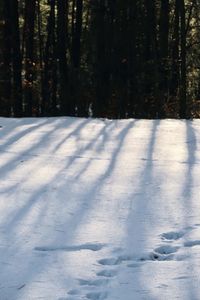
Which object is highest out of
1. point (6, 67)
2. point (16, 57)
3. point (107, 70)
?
point (16, 57)

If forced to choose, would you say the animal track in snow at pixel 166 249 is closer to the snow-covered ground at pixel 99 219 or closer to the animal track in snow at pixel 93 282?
the snow-covered ground at pixel 99 219

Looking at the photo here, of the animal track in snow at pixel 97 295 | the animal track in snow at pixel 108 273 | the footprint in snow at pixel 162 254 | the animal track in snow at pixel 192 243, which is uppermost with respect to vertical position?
the animal track in snow at pixel 192 243

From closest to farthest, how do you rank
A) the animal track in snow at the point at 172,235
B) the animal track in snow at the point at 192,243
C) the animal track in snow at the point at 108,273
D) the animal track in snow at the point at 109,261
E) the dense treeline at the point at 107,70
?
the animal track in snow at the point at 108,273
the animal track in snow at the point at 109,261
the animal track in snow at the point at 192,243
the animal track in snow at the point at 172,235
the dense treeline at the point at 107,70

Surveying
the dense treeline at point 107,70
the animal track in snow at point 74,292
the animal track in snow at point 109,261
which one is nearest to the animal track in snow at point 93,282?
the animal track in snow at point 74,292

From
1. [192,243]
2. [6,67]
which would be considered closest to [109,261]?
[192,243]

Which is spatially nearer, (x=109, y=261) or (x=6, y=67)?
(x=109, y=261)

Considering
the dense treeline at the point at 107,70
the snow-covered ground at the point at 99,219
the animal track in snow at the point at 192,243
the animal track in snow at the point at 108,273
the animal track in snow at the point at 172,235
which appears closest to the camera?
the snow-covered ground at the point at 99,219

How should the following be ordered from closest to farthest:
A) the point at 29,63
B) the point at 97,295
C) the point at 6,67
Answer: the point at 97,295
the point at 6,67
the point at 29,63

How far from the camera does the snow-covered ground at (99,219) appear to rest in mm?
3271

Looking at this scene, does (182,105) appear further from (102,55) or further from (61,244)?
(61,244)

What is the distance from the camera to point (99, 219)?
4438mm

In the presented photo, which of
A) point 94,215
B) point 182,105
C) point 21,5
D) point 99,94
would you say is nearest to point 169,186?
point 94,215

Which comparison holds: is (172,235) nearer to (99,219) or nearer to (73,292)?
(99,219)

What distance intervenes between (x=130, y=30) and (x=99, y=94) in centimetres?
749
